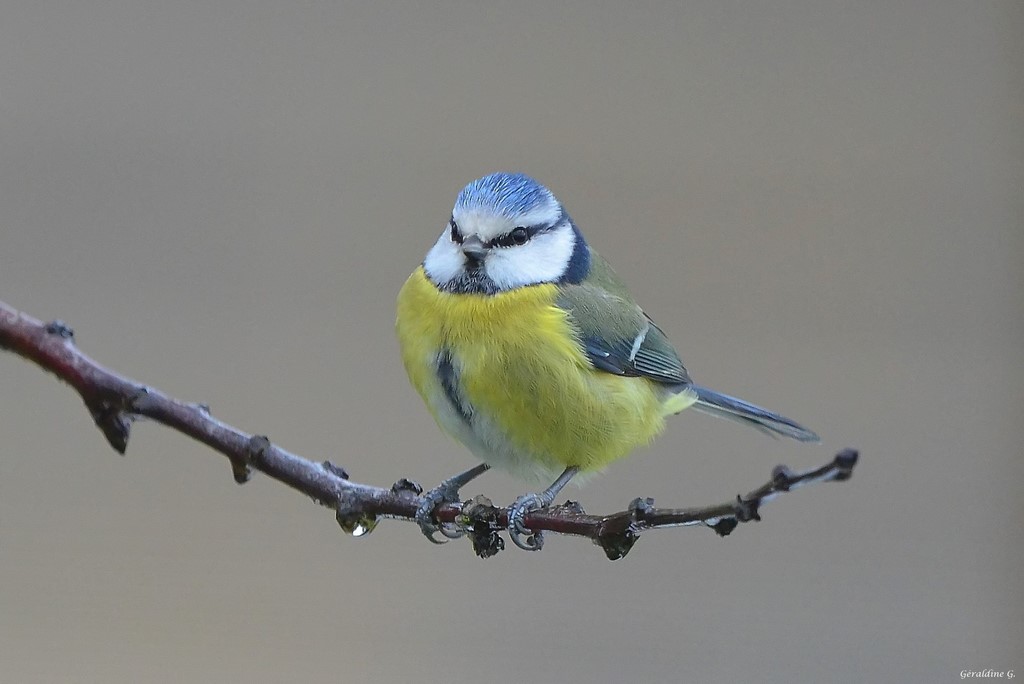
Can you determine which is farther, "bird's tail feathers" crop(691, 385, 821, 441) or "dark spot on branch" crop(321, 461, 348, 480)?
"bird's tail feathers" crop(691, 385, 821, 441)

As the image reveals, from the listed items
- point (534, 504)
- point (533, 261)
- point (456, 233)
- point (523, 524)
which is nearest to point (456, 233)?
point (456, 233)

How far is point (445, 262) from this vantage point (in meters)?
1.02

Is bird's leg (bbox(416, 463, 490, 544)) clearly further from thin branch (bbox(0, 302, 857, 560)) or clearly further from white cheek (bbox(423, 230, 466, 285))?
white cheek (bbox(423, 230, 466, 285))

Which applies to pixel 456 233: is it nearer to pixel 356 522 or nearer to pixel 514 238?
pixel 514 238

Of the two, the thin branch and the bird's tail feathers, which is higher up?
the bird's tail feathers

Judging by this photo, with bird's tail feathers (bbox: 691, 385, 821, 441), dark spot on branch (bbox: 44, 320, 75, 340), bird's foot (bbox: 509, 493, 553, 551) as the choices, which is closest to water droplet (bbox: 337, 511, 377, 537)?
bird's foot (bbox: 509, 493, 553, 551)

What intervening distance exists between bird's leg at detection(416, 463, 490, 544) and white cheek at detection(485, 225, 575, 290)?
0.20 metres

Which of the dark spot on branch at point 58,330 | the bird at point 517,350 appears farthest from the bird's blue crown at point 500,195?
the dark spot on branch at point 58,330

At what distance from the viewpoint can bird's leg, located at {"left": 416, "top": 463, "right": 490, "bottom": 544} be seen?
2.23ft

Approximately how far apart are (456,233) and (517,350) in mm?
129

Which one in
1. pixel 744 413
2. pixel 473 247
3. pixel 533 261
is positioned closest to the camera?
pixel 473 247

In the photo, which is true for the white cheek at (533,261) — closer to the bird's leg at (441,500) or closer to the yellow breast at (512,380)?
the yellow breast at (512,380)

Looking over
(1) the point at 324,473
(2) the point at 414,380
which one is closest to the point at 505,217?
(2) the point at 414,380

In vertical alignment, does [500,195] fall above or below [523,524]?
above
